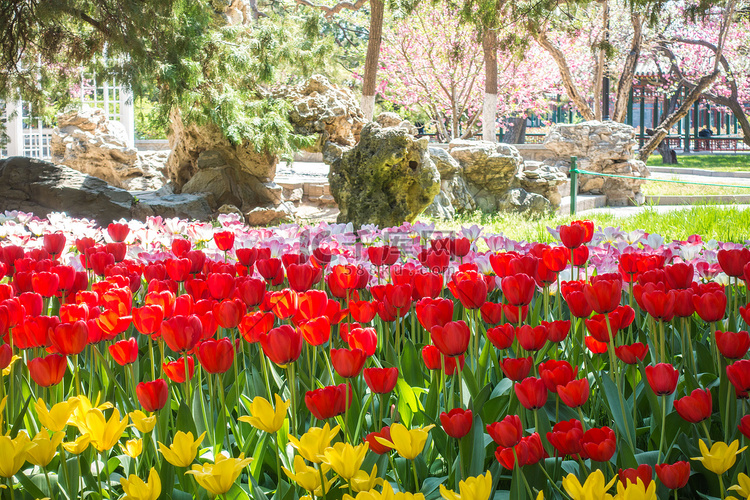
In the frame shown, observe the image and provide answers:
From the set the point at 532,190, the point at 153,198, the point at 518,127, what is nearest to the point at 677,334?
the point at 153,198

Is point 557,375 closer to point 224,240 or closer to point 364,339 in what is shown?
point 364,339

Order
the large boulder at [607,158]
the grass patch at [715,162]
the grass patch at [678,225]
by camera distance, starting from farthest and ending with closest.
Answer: the grass patch at [715,162] < the large boulder at [607,158] < the grass patch at [678,225]

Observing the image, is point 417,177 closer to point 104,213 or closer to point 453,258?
point 104,213

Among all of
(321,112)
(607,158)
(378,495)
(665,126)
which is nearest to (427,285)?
(378,495)

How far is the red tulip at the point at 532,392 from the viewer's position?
118 centimetres

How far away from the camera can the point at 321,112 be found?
10.7 meters

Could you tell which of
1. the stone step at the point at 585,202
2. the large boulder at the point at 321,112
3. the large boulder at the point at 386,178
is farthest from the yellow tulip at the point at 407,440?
the stone step at the point at 585,202

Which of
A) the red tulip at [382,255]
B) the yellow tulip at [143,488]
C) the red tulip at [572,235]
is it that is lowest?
the yellow tulip at [143,488]

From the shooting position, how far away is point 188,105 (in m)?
7.11

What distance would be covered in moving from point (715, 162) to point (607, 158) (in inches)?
512

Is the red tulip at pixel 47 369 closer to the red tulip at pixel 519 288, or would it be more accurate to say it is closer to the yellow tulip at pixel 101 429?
the yellow tulip at pixel 101 429

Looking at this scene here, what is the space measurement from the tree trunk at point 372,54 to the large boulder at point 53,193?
221 inches

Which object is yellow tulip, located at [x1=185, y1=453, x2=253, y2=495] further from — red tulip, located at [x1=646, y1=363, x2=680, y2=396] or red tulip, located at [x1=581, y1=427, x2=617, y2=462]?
red tulip, located at [x1=646, y1=363, x2=680, y2=396]

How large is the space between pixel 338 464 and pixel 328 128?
10.1m
